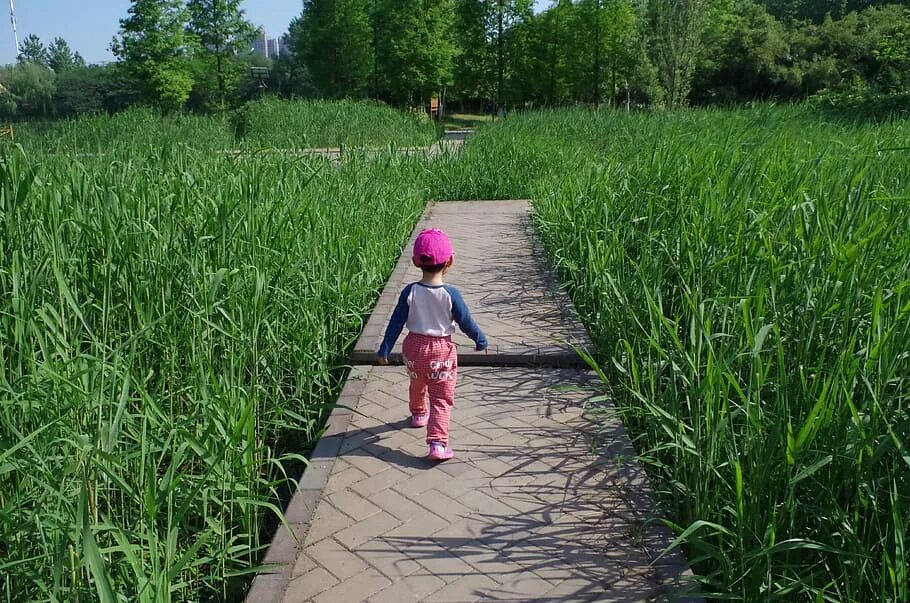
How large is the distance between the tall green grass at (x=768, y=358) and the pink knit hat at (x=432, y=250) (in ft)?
3.29

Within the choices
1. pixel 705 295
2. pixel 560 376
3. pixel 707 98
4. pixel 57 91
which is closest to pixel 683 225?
pixel 705 295

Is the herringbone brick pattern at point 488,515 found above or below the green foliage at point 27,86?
below

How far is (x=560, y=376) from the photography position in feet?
14.8

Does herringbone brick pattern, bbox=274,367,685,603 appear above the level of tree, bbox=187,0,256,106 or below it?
below

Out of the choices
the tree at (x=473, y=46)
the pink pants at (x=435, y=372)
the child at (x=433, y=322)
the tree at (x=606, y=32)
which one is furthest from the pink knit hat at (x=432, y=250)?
the tree at (x=473, y=46)

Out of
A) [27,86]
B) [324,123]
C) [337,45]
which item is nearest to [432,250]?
[324,123]

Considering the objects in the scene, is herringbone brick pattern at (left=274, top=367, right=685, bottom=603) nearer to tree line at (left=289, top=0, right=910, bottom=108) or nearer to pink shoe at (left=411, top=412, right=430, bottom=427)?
pink shoe at (left=411, top=412, right=430, bottom=427)

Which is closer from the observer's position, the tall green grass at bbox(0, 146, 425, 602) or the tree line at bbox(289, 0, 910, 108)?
the tall green grass at bbox(0, 146, 425, 602)

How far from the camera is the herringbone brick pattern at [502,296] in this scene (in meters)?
4.78

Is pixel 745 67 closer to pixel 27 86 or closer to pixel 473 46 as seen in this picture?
pixel 473 46

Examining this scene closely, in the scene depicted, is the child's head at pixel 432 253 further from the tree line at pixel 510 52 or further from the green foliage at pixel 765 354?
the tree line at pixel 510 52

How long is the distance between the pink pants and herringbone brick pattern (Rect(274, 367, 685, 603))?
0.19 meters

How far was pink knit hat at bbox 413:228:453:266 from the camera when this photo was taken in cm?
359

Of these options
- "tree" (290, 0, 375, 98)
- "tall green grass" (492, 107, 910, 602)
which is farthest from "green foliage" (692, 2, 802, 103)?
"tall green grass" (492, 107, 910, 602)
